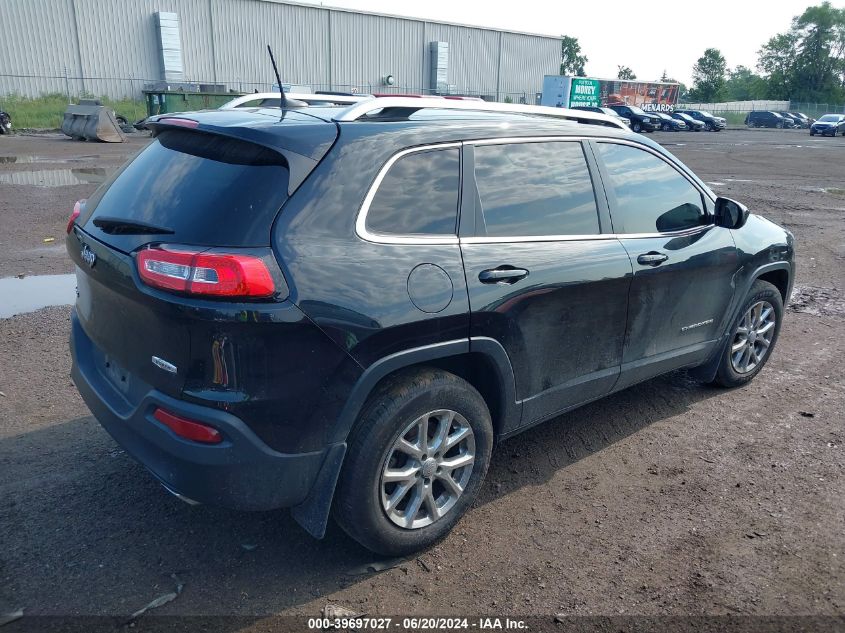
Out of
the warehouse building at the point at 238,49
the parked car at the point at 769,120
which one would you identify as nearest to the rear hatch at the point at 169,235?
the warehouse building at the point at 238,49

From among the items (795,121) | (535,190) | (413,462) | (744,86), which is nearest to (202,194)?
(413,462)

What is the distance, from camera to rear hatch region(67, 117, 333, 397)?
259 centimetres

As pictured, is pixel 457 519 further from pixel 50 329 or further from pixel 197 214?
pixel 50 329

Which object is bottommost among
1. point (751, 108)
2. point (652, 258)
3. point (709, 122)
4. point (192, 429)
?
point (709, 122)

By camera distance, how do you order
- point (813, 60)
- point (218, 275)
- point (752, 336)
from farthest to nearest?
point (813, 60)
point (752, 336)
point (218, 275)

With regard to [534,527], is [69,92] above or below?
above

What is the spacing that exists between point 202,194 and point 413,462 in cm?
143

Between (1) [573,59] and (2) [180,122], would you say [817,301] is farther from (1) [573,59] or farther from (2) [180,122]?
(1) [573,59]

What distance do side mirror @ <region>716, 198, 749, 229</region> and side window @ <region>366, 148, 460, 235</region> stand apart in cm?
214

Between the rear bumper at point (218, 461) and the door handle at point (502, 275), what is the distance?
1.06m

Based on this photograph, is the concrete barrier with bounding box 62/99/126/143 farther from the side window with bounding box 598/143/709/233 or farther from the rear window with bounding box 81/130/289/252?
the side window with bounding box 598/143/709/233

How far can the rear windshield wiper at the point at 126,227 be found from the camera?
9.16 feet

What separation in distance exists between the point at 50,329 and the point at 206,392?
383cm

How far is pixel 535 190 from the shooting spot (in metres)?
3.55
